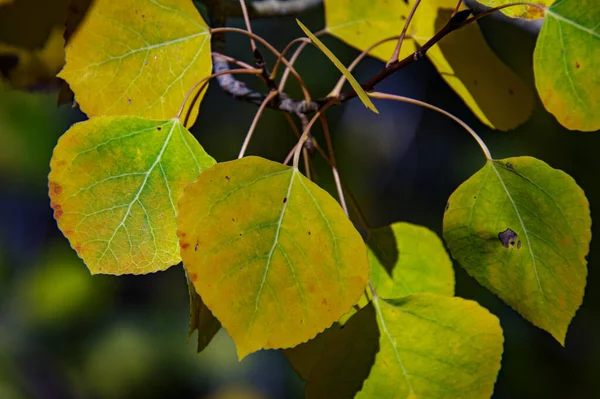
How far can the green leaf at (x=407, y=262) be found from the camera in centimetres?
82

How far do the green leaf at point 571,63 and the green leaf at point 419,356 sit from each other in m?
0.22

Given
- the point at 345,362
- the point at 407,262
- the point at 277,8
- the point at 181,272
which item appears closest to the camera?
the point at 345,362

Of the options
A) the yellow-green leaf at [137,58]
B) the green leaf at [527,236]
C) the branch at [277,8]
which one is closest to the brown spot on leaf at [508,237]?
the green leaf at [527,236]

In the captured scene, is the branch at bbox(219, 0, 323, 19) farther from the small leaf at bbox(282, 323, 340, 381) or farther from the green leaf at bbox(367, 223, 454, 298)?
the small leaf at bbox(282, 323, 340, 381)

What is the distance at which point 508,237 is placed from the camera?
65 centimetres

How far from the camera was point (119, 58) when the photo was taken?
68 centimetres

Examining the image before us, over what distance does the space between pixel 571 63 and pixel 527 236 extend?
17 centimetres

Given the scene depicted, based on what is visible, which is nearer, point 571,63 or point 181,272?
point 571,63

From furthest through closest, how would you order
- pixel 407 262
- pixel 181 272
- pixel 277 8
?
pixel 181 272 < pixel 277 8 < pixel 407 262

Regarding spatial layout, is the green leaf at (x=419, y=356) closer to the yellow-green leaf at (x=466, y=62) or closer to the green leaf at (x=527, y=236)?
the green leaf at (x=527, y=236)

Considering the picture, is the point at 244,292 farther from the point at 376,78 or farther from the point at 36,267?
the point at 36,267

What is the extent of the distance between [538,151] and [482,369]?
1.51 meters

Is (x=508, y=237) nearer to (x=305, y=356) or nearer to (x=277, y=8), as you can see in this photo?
(x=305, y=356)

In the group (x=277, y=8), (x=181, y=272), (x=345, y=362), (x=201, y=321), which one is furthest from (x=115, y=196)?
(x=181, y=272)
